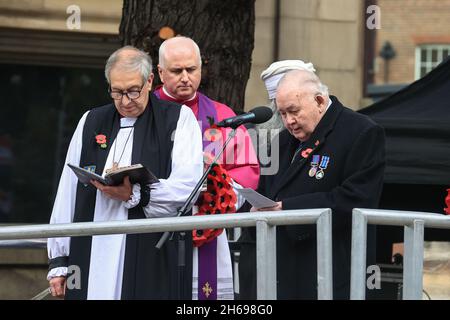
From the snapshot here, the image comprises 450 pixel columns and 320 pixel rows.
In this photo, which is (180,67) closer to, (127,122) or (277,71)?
(127,122)

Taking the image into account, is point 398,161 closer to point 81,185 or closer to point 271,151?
point 271,151

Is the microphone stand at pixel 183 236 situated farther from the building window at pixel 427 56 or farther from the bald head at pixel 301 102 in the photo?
the building window at pixel 427 56

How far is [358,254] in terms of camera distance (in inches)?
221

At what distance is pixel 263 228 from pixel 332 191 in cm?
92

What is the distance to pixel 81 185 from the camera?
6.69 m

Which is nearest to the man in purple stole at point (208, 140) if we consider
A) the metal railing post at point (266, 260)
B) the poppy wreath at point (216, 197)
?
the poppy wreath at point (216, 197)

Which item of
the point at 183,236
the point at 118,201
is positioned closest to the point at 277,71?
the point at 118,201

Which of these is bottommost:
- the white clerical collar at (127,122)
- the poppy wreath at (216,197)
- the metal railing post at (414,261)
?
the metal railing post at (414,261)

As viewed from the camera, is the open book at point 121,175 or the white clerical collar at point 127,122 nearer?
the open book at point 121,175

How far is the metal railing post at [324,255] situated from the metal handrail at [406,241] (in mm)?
100

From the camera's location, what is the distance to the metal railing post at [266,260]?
5.62 m

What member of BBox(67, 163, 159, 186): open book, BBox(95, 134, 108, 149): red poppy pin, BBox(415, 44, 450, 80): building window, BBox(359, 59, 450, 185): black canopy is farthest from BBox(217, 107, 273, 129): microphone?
BBox(415, 44, 450, 80): building window

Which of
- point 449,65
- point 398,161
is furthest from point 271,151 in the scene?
point 449,65
